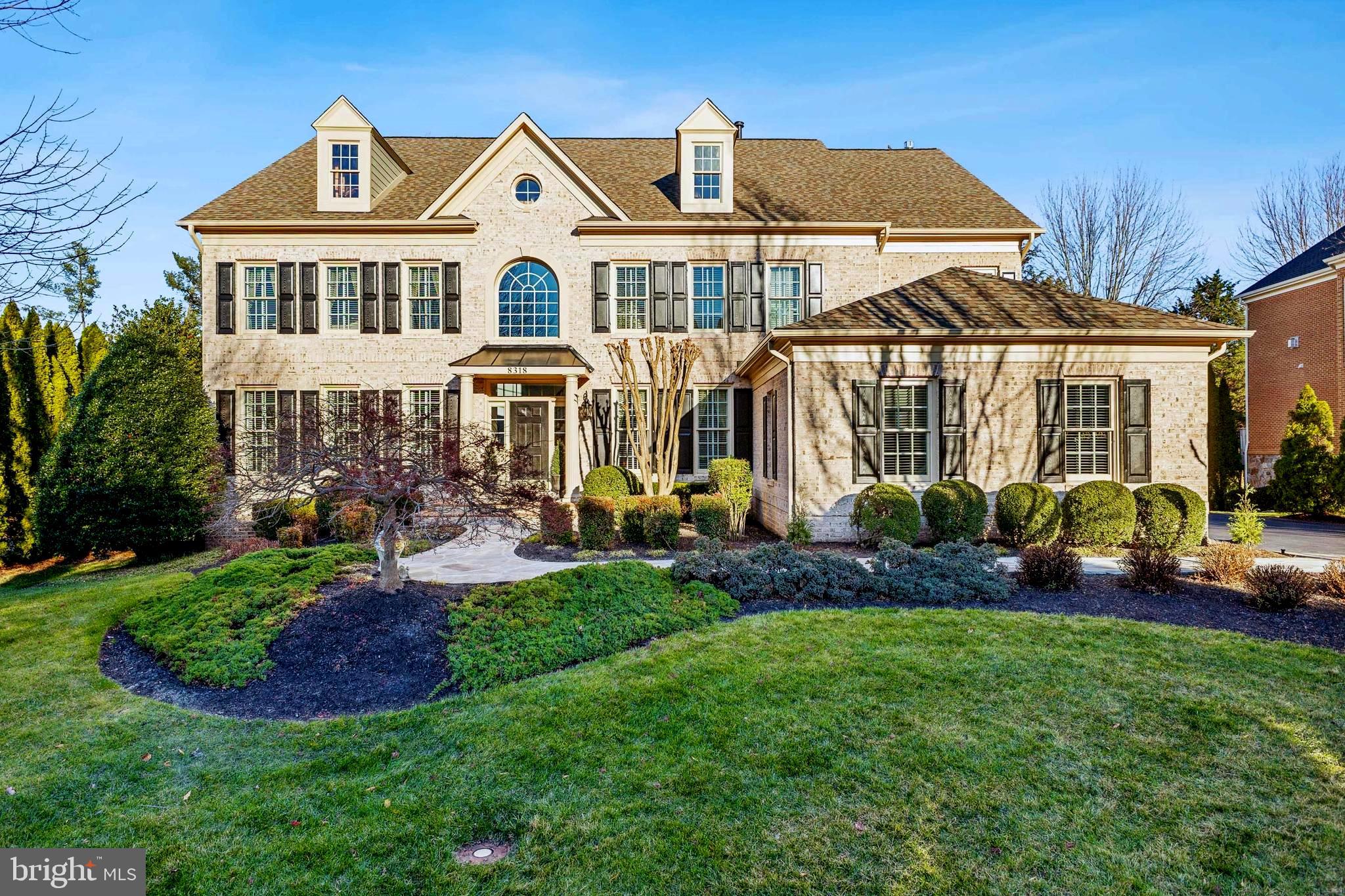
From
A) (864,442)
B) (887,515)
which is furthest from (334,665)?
(864,442)

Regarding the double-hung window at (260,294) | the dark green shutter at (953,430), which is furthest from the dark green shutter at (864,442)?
the double-hung window at (260,294)

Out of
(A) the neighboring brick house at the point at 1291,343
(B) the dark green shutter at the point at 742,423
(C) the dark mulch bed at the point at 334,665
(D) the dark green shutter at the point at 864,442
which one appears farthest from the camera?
(A) the neighboring brick house at the point at 1291,343

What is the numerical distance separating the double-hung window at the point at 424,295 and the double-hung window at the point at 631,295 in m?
4.33

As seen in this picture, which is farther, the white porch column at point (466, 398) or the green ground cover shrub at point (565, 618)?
the white porch column at point (466, 398)

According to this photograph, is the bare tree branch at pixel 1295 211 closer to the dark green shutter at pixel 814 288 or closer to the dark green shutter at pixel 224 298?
the dark green shutter at pixel 814 288

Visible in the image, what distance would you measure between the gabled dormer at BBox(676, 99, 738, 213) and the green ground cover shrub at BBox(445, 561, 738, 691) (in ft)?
36.8

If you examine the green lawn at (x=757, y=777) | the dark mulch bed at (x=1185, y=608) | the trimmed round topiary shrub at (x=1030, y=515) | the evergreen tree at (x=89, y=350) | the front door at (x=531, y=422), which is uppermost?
the evergreen tree at (x=89, y=350)

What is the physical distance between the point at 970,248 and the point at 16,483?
21.4 m

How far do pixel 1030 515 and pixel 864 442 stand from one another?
8.93ft

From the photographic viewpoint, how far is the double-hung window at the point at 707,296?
49.6 ft

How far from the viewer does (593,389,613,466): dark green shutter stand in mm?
14789

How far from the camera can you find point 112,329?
29203 millimetres

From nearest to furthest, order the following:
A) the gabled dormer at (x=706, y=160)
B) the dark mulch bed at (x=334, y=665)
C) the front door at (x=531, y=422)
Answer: the dark mulch bed at (x=334, y=665) < the front door at (x=531, y=422) < the gabled dormer at (x=706, y=160)

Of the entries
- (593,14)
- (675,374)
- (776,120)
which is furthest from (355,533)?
(776,120)
